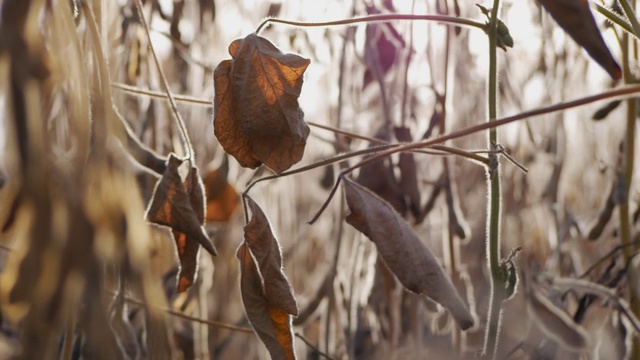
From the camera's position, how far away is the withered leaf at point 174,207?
0.79 m

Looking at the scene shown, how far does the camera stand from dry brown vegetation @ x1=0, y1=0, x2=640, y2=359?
65 cm

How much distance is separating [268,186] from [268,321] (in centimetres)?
105

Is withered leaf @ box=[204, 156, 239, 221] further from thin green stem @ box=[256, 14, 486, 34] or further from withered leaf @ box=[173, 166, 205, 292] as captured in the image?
thin green stem @ box=[256, 14, 486, 34]

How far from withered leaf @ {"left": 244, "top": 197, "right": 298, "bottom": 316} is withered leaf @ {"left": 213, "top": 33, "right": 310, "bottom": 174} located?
58 mm

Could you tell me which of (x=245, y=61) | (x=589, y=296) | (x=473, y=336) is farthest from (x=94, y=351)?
(x=473, y=336)

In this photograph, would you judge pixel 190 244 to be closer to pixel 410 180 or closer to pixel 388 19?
pixel 388 19

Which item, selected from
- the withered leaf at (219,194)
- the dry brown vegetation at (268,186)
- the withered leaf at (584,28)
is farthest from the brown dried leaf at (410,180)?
the withered leaf at (584,28)

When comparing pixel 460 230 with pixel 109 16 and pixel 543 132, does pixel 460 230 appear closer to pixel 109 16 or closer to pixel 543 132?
pixel 109 16

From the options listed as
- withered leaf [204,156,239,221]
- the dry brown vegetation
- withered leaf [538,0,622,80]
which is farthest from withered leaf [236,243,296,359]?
withered leaf [204,156,239,221]

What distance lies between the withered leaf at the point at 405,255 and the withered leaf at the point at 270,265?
0.23ft

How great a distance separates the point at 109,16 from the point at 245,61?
0.38 meters

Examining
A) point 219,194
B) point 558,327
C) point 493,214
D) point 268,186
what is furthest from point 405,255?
point 268,186

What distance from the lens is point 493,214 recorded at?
0.74m

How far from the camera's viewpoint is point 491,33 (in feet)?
2.45
